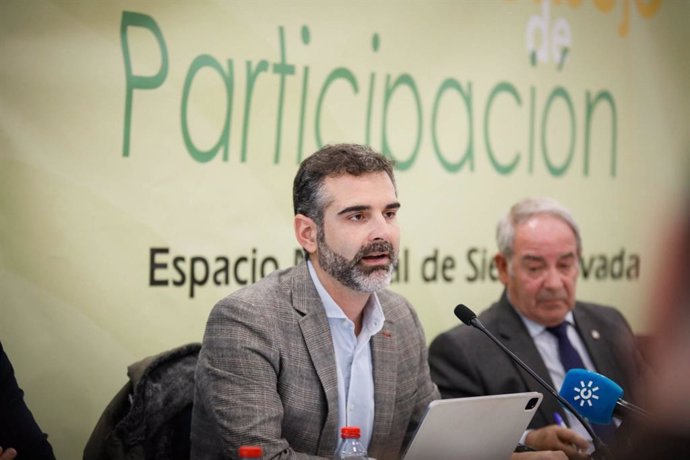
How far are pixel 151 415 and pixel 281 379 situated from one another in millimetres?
496

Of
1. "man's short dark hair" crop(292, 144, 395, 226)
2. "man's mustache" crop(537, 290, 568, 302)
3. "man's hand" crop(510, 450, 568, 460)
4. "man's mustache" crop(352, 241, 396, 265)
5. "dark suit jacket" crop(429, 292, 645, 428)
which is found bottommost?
"man's hand" crop(510, 450, 568, 460)

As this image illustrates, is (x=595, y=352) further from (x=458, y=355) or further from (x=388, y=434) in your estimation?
(x=388, y=434)

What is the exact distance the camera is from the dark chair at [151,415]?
2.69 metres

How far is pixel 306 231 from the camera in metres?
2.73

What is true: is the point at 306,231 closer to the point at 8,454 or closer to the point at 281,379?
the point at 281,379

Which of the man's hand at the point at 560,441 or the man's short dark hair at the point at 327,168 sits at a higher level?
the man's short dark hair at the point at 327,168

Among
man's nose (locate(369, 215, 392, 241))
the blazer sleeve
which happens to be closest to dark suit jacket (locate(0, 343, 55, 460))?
the blazer sleeve

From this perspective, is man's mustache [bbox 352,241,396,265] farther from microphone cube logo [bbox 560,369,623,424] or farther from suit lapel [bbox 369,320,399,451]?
microphone cube logo [bbox 560,369,623,424]

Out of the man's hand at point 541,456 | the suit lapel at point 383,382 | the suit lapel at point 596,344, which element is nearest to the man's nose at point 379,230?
the suit lapel at point 383,382

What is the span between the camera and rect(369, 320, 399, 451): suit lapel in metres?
2.63

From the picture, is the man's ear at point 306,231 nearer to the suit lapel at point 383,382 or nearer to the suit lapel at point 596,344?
the suit lapel at point 383,382

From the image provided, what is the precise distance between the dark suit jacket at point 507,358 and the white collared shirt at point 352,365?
2.28 ft

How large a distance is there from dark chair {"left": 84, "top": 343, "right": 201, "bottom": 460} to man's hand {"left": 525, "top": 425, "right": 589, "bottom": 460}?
1.12m

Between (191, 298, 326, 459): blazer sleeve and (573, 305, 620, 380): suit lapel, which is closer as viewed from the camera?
(191, 298, 326, 459): blazer sleeve
